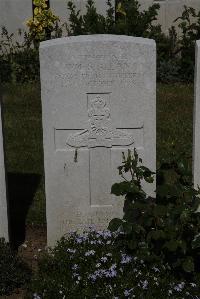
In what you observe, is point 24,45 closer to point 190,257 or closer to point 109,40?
point 109,40

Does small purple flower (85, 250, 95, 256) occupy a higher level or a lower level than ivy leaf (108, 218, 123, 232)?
lower

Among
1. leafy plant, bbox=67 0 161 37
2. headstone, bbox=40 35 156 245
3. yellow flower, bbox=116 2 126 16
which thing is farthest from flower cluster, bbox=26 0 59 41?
headstone, bbox=40 35 156 245

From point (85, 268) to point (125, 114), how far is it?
115cm

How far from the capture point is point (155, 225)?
167 inches

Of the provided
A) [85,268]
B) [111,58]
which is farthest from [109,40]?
[85,268]

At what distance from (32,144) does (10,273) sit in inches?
122

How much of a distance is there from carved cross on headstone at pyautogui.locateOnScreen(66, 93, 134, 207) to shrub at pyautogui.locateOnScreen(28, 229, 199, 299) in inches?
20.3

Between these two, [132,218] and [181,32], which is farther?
[181,32]

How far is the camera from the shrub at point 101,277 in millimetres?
4016

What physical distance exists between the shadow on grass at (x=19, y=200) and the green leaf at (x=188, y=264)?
1675 millimetres

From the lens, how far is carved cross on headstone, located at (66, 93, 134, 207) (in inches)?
Answer: 182

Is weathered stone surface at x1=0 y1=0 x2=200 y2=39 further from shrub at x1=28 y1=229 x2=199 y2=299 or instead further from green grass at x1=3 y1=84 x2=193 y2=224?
shrub at x1=28 y1=229 x2=199 y2=299

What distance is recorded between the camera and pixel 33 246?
5227mm

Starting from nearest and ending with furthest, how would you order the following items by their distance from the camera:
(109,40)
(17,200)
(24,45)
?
(109,40)
(17,200)
(24,45)
